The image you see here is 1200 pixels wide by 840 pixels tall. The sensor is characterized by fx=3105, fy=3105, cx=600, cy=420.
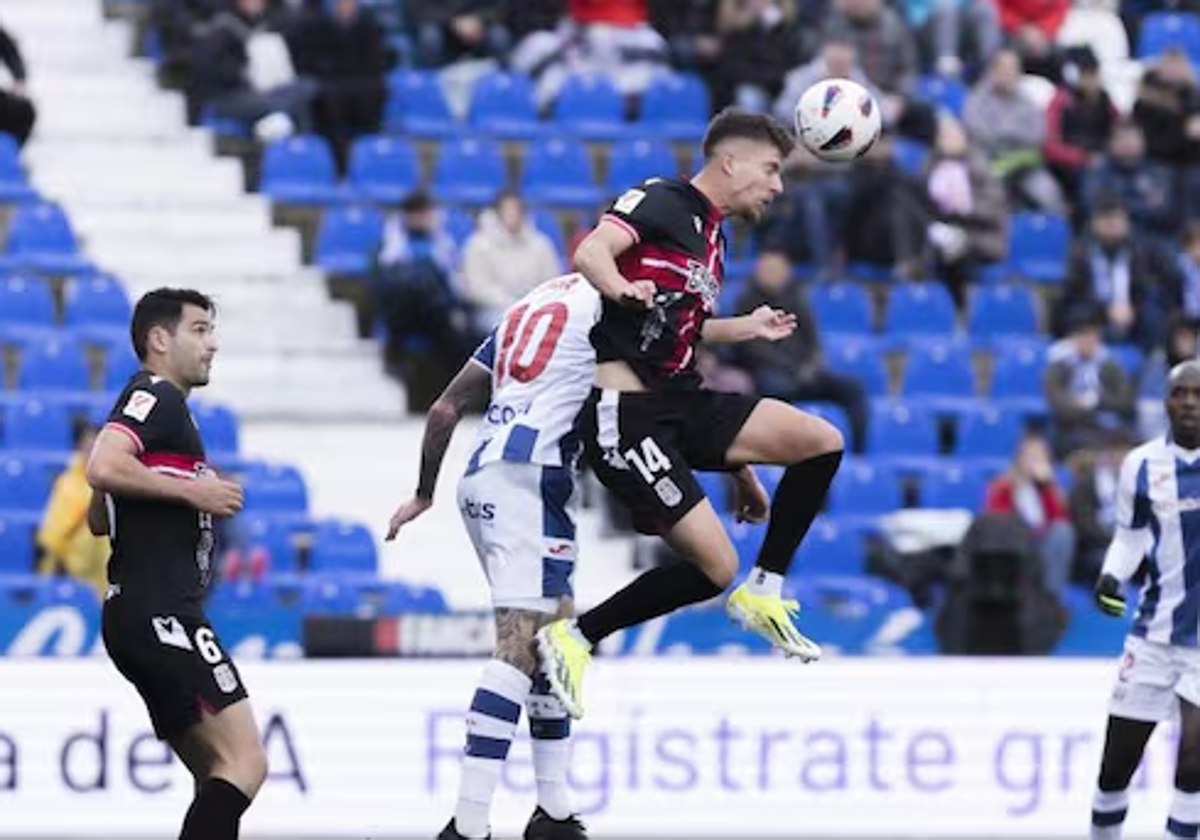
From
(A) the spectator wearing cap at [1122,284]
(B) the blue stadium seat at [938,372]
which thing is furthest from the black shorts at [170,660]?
(A) the spectator wearing cap at [1122,284]

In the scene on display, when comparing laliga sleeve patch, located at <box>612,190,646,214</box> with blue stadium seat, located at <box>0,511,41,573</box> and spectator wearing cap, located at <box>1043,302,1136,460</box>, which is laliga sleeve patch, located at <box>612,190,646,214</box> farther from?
spectator wearing cap, located at <box>1043,302,1136,460</box>

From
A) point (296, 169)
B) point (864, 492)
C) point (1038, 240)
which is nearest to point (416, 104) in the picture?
point (296, 169)

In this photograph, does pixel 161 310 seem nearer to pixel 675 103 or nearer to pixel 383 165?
pixel 383 165

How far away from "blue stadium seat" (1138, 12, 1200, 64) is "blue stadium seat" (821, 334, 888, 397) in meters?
4.97

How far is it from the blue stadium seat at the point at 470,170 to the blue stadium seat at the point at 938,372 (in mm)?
2886

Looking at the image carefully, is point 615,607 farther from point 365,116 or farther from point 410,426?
point 365,116

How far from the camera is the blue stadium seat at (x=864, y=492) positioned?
59.8 feet

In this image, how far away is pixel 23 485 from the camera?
55.8 ft

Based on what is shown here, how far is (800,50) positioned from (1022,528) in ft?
17.0

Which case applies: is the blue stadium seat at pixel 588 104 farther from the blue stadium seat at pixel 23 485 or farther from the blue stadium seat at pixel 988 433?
the blue stadium seat at pixel 23 485

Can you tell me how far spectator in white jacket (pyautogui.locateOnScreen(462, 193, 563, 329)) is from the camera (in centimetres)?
1867

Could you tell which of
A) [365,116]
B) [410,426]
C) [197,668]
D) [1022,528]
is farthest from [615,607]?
[365,116]

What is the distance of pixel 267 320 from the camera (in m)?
19.3

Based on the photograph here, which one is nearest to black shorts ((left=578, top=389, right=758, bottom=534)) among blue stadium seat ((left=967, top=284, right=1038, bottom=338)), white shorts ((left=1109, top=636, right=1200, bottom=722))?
white shorts ((left=1109, top=636, right=1200, bottom=722))
